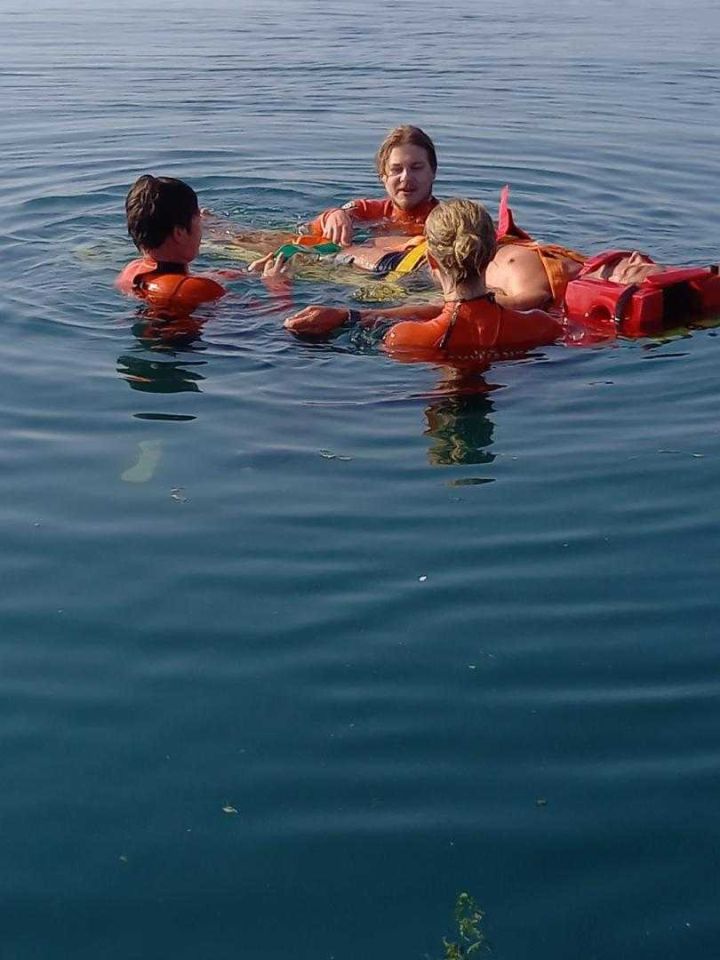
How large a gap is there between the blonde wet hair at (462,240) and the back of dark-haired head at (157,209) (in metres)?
1.70

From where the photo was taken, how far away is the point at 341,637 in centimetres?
479

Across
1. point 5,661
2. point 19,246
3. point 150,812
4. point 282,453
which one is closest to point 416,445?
point 282,453

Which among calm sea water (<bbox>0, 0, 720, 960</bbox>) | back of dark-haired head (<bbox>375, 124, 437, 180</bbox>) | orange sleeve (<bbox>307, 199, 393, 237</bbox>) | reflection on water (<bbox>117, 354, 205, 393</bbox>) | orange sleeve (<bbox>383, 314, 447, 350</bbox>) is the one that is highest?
back of dark-haired head (<bbox>375, 124, 437, 180</bbox>)

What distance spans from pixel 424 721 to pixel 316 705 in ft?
1.16

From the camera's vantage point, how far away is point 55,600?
5074mm

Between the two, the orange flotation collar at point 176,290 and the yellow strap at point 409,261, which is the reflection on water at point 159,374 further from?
the yellow strap at point 409,261

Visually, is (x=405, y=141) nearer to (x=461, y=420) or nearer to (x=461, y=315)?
(x=461, y=315)

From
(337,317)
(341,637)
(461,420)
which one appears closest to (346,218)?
(337,317)

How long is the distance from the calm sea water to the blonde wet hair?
1.95 feet

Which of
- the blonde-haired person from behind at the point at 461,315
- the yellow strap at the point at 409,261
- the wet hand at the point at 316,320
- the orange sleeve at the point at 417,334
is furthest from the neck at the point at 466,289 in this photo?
the yellow strap at the point at 409,261

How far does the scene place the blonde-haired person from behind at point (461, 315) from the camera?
7219 mm

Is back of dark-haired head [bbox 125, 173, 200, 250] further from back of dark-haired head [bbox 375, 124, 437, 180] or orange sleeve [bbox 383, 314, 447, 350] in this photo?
back of dark-haired head [bbox 375, 124, 437, 180]

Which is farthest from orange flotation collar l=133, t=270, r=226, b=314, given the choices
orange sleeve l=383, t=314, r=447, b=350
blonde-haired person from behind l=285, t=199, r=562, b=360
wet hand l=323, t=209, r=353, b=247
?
wet hand l=323, t=209, r=353, b=247

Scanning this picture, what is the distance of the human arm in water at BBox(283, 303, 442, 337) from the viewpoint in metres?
7.78
